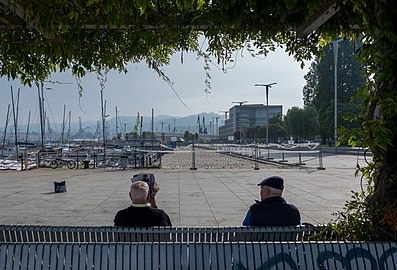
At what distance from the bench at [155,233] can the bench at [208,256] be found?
731 millimetres

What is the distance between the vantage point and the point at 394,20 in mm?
3021

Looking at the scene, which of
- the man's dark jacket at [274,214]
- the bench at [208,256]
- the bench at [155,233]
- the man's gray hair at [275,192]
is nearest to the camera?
the bench at [208,256]

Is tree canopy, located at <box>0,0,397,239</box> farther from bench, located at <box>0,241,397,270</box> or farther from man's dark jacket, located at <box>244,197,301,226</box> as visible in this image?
man's dark jacket, located at <box>244,197,301,226</box>

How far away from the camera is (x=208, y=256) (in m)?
2.93

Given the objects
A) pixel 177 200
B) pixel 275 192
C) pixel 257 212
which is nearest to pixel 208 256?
pixel 257 212

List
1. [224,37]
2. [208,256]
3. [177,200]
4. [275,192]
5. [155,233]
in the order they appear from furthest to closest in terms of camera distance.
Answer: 1. [177,200]
2. [224,37]
3. [275,192]
4. [155,233]
5. [208,256]

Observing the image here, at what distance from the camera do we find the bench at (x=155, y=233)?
12.4ft

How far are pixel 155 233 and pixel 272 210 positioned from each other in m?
1.13

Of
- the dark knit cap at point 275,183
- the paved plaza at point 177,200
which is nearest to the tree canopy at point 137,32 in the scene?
the dark knit cap at point 275,183

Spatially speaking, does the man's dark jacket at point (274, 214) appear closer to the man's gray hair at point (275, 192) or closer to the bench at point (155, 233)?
the man's gray hair at point (275, 192)

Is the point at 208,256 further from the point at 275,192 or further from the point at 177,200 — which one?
the point at 177,200

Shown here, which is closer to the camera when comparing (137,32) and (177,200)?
(137,32)

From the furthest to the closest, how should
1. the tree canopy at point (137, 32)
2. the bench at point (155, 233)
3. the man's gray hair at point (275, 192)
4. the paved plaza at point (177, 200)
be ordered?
the paved plaza at point (177, 200), the man's gray hair at point (275, 192), the bench at point (155, 233), the tree canopy at point (137, 32)

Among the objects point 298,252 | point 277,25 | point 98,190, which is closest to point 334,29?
point 277,25
